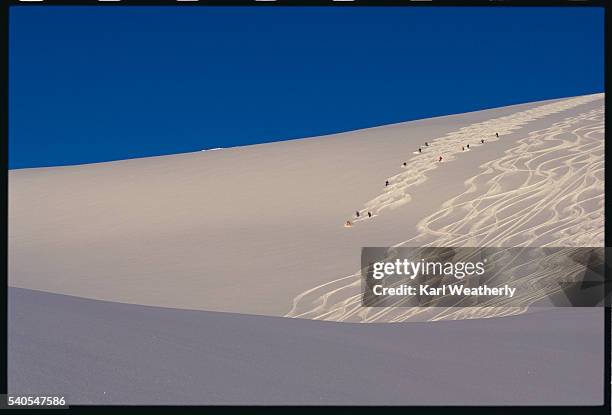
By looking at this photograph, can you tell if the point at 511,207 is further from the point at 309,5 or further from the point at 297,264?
the point at 309,5

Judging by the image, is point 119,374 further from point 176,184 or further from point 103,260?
point 176,184

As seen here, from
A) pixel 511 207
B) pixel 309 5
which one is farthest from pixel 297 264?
pixel 309 5

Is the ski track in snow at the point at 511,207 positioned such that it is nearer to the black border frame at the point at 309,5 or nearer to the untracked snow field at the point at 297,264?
the untracked snow field at the point at 297,264

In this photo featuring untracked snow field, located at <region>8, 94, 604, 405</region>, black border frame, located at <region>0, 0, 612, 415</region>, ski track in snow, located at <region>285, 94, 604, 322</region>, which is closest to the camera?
black border frame, located at <region>0, 0, 612, 415</region>

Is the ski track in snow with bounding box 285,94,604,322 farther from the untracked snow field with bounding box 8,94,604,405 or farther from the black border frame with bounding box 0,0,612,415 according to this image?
the black border frame with bounding box 0,0,612,415

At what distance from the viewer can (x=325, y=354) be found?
3273 mm

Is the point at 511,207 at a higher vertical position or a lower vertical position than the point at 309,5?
higher

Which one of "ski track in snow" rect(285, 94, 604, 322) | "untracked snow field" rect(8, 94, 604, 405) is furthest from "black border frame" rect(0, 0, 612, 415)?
"ski track in snow" rect(285, 94, 604, 322)

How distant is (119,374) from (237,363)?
1.84 feet

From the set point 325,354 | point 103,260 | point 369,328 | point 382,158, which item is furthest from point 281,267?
point 382,158

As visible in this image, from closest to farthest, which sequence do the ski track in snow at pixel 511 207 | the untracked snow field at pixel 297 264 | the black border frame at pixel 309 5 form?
the black border frame at pixel 309 5
the untracked snow field at pixel 297 264
the ski track in snow at pixel 511 207

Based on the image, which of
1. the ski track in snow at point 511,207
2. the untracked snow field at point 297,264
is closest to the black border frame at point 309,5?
the untracked snow field at point 297,264

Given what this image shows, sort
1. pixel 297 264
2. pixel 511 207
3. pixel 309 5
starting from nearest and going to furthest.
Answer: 1. pixel 309 5
2. pixel 297 264
3. pixel 511 207

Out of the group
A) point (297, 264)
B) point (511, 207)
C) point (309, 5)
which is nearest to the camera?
point (309, 5)
